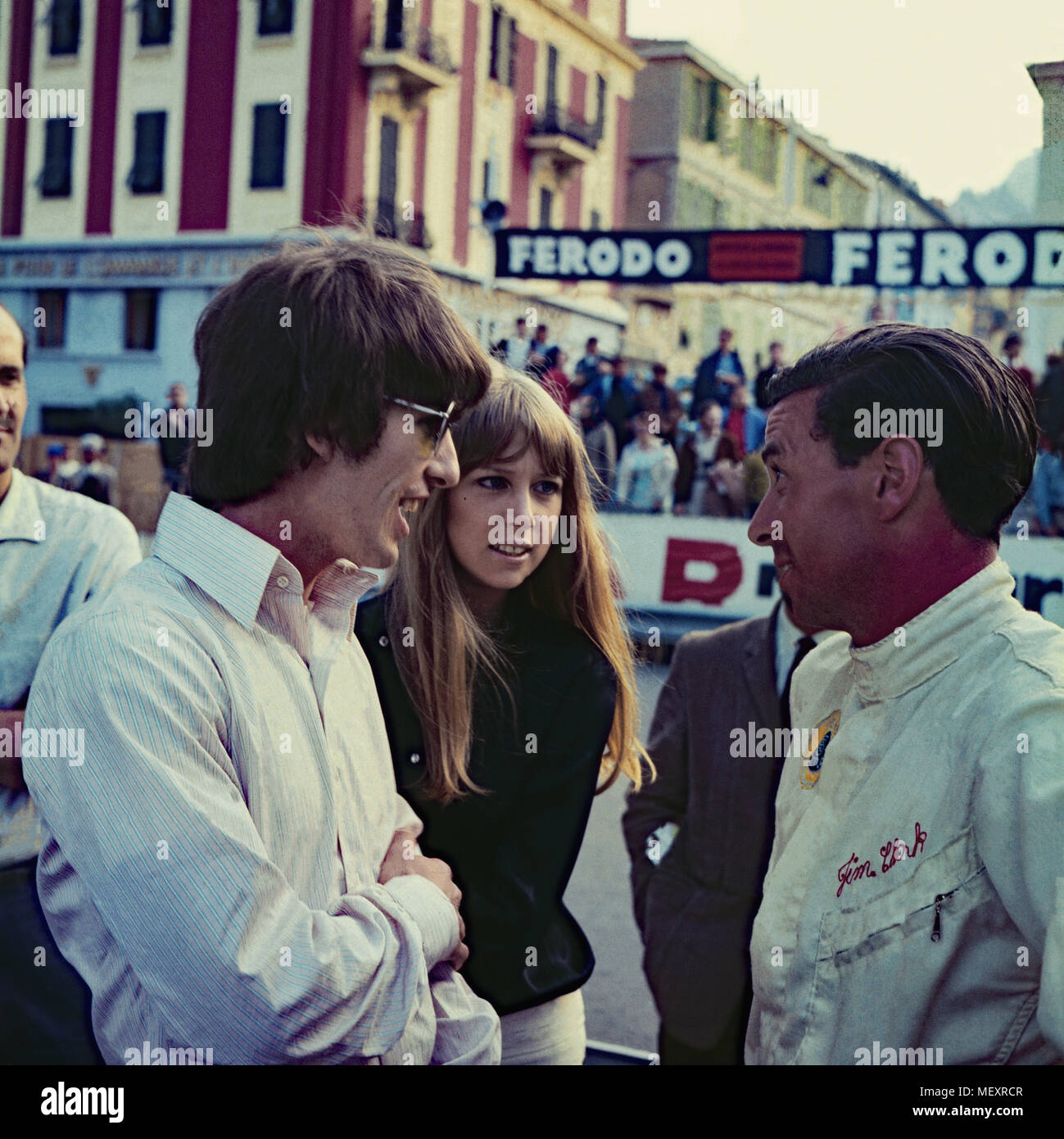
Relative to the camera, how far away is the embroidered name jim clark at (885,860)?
1.43m

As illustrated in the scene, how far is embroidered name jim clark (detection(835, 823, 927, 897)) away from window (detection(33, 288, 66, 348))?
68.0 ft

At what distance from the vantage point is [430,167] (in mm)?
19688

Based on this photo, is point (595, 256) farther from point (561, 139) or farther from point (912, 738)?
point (561, 139)

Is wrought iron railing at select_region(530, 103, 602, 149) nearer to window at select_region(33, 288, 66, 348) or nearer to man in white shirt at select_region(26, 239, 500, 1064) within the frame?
window at select_region(33, 288, 66, 348)

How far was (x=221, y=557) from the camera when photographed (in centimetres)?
139

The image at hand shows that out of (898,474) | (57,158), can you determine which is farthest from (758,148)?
(898,474)

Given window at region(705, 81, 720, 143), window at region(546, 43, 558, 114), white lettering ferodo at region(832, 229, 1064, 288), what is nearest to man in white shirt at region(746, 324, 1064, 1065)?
white lettering ferodo at region(832, 229, 1064, 288)

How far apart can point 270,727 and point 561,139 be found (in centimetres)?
2307

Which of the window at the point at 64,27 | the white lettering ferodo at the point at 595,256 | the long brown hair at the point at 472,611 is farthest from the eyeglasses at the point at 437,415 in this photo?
the window at the point at 64,27

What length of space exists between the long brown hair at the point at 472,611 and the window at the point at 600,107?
21896 mm

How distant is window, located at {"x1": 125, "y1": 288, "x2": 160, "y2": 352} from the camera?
2073 cm

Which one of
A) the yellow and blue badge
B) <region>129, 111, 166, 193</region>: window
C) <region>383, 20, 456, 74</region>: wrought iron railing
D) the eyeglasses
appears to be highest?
<region>383, 20, 456, 74</region>: wrought iron railing

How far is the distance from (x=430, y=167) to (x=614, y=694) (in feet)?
61.6

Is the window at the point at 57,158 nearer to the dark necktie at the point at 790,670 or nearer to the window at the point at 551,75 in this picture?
the window at the point at 551,75
